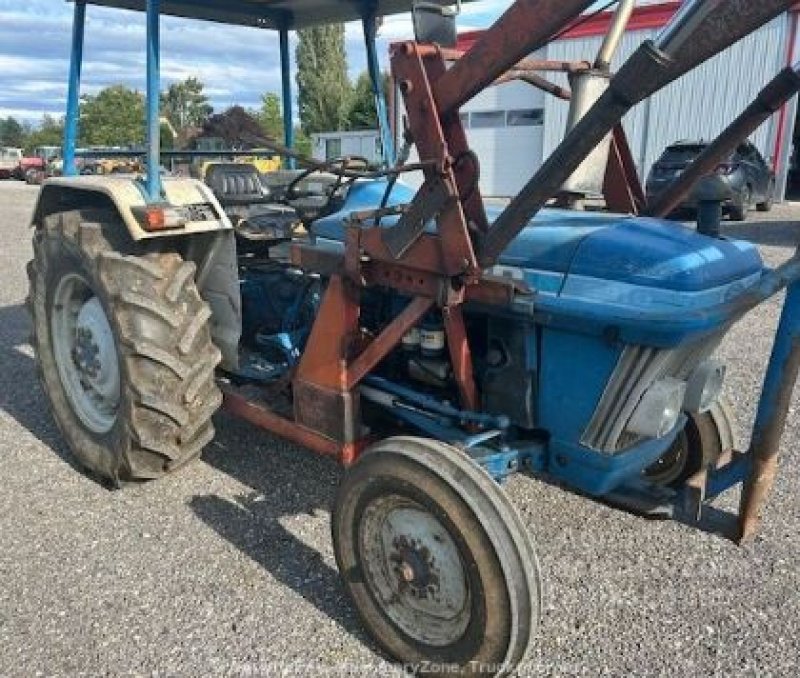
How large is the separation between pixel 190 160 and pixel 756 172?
13405 millimetres

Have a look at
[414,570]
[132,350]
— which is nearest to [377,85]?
[132,350]

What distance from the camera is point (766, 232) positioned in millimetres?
12438

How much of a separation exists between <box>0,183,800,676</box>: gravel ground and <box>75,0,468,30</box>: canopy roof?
2.33 metres

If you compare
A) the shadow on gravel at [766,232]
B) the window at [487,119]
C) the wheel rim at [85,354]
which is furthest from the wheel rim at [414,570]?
the window at [487,119]

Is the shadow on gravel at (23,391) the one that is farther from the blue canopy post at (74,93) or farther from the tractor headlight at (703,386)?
the tractor headlight at (703,386)

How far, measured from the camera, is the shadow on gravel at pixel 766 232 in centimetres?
1127

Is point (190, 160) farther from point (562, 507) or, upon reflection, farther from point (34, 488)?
point (562, 507)

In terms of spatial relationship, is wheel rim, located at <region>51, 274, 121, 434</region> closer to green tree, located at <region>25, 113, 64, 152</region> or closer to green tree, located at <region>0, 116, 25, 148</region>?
green tree, located at <region>25, 113, 64, 152</region>

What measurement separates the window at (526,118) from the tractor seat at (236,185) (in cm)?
1764

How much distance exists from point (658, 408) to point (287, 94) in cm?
340

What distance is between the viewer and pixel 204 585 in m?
2.87

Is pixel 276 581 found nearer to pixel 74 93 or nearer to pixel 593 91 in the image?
pixel 593 91

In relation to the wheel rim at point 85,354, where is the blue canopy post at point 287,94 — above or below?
above

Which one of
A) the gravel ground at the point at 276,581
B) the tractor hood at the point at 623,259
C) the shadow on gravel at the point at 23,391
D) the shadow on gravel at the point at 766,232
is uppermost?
the tractor hood at the point at 623,259
